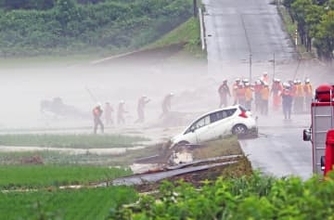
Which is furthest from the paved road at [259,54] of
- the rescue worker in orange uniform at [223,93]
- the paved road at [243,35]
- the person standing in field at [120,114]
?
the person standing in field at [120,114]

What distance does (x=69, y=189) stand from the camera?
2562 cm

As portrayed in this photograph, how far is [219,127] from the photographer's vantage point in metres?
38.8

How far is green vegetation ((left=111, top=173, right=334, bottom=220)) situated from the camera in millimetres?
7977

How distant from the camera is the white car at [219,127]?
126 feet

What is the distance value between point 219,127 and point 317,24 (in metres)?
→ 19.3

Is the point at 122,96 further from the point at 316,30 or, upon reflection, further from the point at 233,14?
the point at 233,14

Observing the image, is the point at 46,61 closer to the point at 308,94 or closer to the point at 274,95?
the point at 274,95

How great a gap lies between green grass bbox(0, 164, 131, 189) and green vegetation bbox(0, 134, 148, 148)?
299 inches

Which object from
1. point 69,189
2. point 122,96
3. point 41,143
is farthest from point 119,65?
point 69,189

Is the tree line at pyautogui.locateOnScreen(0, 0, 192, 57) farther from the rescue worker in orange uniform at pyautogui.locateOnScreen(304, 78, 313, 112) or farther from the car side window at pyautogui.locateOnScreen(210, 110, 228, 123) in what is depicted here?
the car side window at pyautogui.locateOnScreen(210, 110, 228, 123)

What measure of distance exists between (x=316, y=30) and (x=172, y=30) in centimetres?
2101

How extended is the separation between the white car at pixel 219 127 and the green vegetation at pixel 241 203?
92.4 feet

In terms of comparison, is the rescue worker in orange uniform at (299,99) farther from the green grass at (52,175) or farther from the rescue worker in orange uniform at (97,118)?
the green grass at (52,175)

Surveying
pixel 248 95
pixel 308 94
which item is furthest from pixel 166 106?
pixel 308 94
